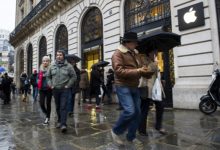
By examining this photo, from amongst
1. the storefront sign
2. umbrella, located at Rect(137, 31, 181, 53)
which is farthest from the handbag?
the storefront sign

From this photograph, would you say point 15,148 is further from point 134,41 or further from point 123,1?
point 123,1

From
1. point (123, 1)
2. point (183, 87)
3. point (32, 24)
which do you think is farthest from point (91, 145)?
point (32, 24)

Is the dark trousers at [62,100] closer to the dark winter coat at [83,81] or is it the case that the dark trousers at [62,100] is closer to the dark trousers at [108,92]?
the dark winter coat at [83,81]

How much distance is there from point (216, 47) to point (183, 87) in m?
1.72

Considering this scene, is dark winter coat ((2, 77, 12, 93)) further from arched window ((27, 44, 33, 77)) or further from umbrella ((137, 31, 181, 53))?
arched window ((27, 44, 33, 77))

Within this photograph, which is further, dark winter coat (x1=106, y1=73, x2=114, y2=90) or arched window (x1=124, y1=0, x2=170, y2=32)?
dark winter coat (x1=106, y1=73, x2=114, y2=90)

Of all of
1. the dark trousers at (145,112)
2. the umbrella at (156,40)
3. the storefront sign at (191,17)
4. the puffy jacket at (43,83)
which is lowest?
the dark trousers at (145,112)

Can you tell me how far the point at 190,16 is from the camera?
840 cm

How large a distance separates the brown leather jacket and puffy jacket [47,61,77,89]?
1.86 metres

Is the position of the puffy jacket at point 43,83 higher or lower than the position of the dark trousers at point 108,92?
higher

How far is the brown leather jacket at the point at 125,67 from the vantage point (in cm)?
352

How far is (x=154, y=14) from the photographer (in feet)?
33.4

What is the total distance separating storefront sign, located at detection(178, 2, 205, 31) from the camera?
8.11 meters

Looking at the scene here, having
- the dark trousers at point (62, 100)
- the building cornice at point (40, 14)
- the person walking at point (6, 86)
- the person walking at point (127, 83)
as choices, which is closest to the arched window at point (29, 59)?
the building cornice at point (40, 14)
